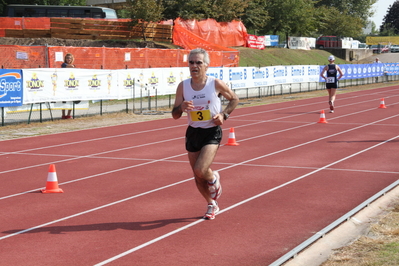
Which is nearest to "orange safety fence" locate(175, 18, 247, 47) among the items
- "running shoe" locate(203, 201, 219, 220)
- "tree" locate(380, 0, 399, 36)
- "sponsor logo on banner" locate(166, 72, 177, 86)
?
"sponsor logo on banner" locate(166, 72, 177, 86)

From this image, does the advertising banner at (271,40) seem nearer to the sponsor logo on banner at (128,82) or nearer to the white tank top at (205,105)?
the sponsor logo on banner at (128,82)

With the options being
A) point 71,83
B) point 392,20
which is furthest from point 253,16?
point 392,20

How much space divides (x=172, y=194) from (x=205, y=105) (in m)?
2.39

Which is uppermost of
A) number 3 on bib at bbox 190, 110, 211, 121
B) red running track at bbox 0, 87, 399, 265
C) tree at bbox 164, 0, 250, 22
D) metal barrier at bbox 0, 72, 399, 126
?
tree at bbox 164, 0, 250, 22

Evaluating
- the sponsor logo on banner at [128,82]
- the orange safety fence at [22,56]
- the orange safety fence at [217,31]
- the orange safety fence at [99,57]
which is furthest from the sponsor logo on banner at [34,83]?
the orange safety fence at [217,31]

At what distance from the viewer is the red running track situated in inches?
257

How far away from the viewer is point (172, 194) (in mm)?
9367

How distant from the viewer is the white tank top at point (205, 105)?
7.38 metres

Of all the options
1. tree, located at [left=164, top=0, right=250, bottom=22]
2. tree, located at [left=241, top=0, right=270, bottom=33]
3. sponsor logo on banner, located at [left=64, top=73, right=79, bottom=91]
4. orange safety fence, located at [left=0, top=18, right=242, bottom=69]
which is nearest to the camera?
sponsor logo on banner, located at [left=64, top=73, right=79, bottom=91]

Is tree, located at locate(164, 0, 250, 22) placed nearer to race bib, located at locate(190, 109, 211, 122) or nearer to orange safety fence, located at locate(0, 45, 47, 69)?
orange safety fence, located at locate(0, 45, 47, 69)

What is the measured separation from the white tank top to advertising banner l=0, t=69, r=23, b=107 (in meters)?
12.0

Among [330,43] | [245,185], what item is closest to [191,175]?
[245,185]

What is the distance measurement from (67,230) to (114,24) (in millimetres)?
39817

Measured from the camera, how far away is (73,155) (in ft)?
44.4
